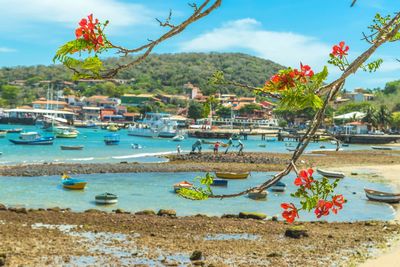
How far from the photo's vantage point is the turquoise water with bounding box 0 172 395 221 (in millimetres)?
21391

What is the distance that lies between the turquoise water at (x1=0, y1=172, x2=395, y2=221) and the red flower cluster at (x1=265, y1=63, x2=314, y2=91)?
17134 millimetres

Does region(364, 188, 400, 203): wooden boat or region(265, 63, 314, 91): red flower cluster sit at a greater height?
region(265, 63, 314, 91): red flower cluster

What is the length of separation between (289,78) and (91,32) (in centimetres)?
102

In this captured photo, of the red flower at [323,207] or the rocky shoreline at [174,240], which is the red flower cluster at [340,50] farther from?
the rocky shoreline at [174,240]

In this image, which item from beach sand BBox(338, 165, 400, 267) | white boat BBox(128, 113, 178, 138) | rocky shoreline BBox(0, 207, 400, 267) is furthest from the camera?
white boat BBox(128, 113, 178, 138)

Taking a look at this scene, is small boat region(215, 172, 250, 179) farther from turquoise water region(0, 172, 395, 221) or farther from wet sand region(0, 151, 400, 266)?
wet sand region(0, 151, 400, 266)

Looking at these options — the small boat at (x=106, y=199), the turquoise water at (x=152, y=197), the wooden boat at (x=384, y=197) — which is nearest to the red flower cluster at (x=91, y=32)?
the turquoise water at (x=152, y=197)

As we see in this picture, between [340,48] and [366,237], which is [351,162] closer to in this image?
[366,237]

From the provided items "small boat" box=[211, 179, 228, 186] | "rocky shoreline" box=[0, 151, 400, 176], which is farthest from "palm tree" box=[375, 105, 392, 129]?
"small boat" box=[211, 179, 228, 186]

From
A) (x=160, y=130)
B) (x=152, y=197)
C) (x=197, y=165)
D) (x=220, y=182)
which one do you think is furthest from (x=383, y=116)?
(x=152, y=197)

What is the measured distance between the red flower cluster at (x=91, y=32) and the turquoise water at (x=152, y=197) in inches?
689

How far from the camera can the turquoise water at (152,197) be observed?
21391 millimetres

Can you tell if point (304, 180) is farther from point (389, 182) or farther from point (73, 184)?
point (389, 182)

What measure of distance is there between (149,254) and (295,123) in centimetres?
9882
